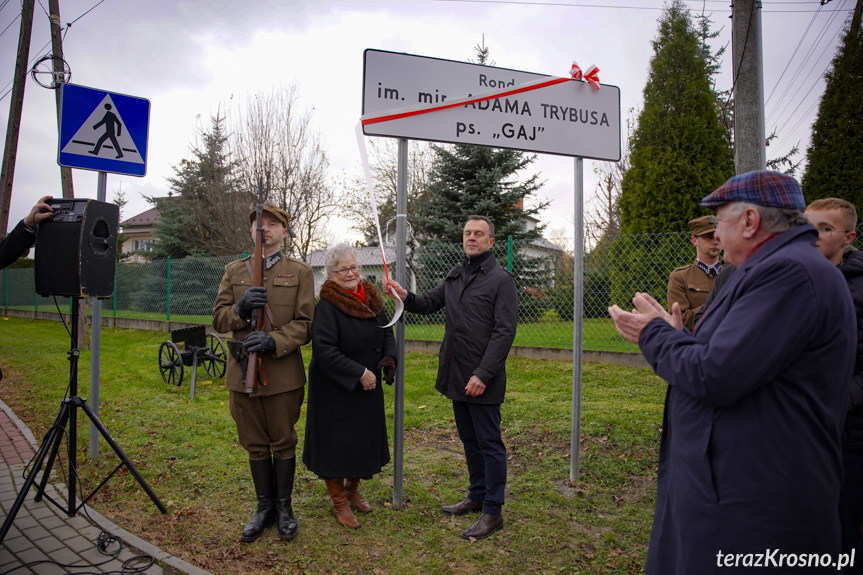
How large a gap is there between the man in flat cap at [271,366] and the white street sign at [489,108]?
3.59 feet

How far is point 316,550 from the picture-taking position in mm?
3422

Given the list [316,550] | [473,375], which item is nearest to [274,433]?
[316,550]

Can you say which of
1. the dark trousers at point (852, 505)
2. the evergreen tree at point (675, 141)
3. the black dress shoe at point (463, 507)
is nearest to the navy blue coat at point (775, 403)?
the dark trousers at point (852, 505)

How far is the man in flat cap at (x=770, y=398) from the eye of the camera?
5.39ft

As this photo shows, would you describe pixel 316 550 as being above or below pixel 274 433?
below

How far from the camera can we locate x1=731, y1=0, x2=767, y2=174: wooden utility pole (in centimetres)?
449

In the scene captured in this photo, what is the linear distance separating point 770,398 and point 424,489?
3.10m

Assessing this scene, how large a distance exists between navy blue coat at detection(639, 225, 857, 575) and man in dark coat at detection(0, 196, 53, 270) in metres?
3.82

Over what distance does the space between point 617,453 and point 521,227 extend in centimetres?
1064

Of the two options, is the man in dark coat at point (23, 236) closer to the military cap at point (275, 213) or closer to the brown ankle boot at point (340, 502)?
the military cap at point (275, 213)

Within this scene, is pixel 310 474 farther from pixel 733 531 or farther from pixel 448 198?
pixel 448 198

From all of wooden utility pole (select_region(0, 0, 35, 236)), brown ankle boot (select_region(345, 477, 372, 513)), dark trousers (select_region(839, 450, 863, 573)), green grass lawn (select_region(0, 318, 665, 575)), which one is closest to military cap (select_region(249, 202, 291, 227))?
brown ankle boot (select_region(345, 477, 372, 513))

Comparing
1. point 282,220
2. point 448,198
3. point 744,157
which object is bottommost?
point 282,220

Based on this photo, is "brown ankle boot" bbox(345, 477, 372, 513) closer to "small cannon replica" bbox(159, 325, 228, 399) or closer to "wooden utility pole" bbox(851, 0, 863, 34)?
"small cannon replica" bbox(159, 325, 228, 399)
